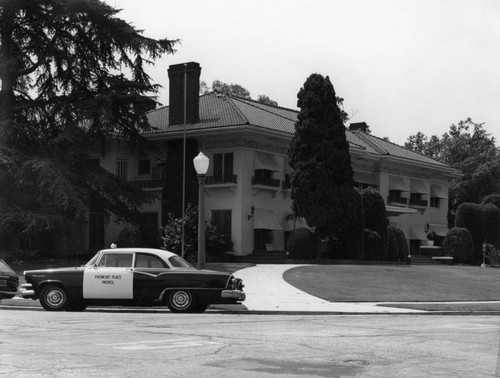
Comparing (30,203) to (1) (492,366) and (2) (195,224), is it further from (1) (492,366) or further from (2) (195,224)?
(1) (492,366)

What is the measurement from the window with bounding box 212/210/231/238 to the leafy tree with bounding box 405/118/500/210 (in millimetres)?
39775

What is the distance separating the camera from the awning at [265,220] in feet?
151

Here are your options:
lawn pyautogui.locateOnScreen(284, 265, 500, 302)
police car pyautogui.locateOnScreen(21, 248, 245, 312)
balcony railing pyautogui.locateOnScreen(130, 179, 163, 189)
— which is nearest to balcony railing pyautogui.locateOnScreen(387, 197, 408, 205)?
balcony railing pyautogui.locateOnScreen(130, 179, 163, 189)

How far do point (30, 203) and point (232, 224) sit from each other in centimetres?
1115

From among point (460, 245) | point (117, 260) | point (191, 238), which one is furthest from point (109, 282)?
point (460, 245)

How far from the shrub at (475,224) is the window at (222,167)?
18003 millimetres

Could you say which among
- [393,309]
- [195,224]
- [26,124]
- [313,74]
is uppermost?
[313,74]

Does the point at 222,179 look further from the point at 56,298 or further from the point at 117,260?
the point at 56,298

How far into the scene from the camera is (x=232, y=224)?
45.6 metres

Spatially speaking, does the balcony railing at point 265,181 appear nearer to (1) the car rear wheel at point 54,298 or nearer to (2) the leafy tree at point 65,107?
(2) the leafy tree at point 65,107

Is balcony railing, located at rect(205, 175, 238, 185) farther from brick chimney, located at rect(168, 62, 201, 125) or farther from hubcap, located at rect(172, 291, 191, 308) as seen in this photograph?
hubcap, located at rect(172, 291, 191, 308)

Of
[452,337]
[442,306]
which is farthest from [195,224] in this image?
[452,337]

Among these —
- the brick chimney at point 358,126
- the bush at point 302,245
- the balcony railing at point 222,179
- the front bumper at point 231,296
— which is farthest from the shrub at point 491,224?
the front bumper at point 231,296

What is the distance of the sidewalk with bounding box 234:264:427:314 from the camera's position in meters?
21.6
